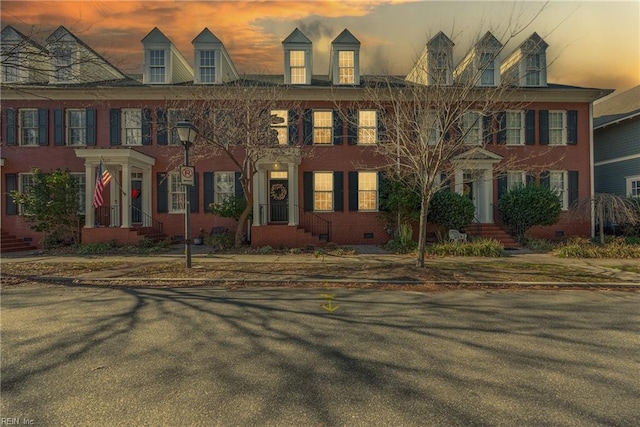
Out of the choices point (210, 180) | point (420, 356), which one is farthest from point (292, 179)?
point (420, 356)

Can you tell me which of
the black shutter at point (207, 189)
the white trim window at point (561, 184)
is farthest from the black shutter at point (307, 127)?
the white trim window at point (561, 184)

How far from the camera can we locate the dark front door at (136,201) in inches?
639

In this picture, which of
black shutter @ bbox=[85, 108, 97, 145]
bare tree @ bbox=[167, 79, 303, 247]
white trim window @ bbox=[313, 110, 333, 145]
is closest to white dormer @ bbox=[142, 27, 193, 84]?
bare tree @ bbox=[167, 79, 303, 247]

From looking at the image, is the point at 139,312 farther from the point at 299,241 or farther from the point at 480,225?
the point at 480,225

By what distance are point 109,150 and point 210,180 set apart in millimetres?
4515

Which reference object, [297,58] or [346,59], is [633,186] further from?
[297,58]

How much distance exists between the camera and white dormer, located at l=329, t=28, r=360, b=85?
54.9 feet

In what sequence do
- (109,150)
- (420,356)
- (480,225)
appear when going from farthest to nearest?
(480,225), (109,150), (420,356)

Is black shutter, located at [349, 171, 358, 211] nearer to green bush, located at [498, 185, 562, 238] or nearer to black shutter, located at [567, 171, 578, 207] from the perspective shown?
green bush, located at [498, 185, 562, 238]

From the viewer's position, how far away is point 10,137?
15.9 m

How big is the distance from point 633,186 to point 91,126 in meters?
29.5

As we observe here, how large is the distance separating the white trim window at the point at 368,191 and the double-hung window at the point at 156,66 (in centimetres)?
1192

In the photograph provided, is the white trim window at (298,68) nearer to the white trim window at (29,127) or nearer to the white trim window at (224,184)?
the white trim window at (224,184)

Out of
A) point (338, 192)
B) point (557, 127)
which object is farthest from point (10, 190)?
point (557, 127)
